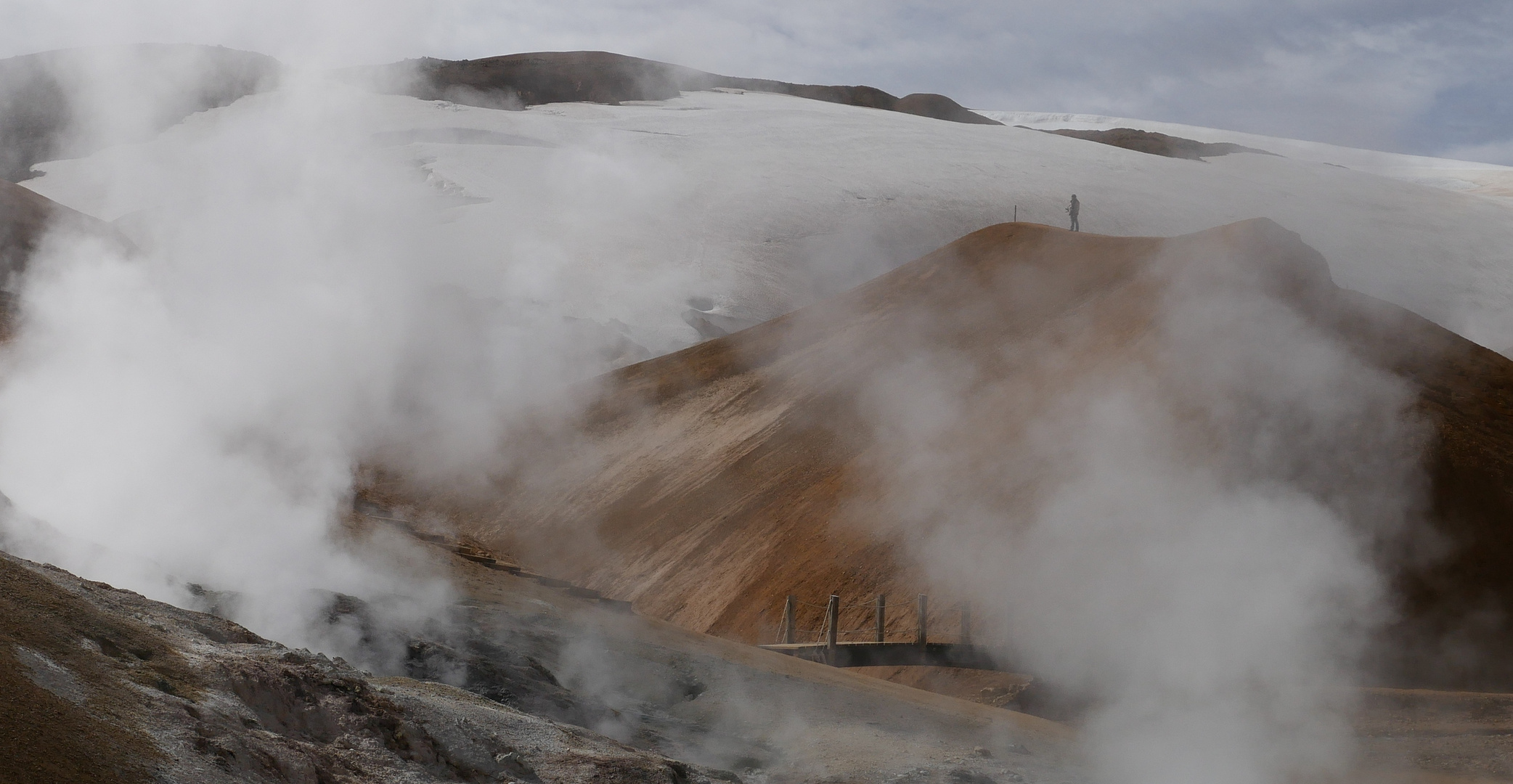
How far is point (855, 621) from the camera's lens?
19.1 metres

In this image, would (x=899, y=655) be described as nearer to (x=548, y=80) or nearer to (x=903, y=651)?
(x=903, y=651)

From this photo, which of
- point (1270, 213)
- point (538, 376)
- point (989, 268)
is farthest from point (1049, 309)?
point (1270, 213)

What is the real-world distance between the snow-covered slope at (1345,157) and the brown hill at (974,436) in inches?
2087

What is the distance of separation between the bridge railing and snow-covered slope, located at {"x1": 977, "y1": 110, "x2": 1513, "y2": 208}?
6267 cm

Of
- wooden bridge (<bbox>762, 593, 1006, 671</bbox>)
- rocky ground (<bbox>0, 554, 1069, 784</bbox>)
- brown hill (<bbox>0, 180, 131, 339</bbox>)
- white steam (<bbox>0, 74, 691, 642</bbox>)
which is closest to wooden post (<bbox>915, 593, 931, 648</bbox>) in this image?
wooden bridge (<bbox>762, 593, 1006, 671</bbox>)

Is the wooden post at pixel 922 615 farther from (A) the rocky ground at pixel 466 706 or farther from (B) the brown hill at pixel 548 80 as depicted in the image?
(B) the brown hill at pixel 548 80

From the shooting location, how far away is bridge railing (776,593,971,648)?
54.5 ft

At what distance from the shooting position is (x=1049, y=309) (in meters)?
26.4

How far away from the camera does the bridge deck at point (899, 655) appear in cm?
1617

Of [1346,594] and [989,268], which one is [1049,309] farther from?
[1346,594]

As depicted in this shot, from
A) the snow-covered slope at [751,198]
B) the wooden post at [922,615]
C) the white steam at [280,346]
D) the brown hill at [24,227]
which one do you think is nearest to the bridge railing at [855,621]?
the wooden post at [922,615]

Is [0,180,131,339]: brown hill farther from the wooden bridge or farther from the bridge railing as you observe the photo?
the wooden bridge

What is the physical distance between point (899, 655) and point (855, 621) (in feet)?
8.90

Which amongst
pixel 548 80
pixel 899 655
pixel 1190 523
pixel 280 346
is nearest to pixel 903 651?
pixel 899 655
